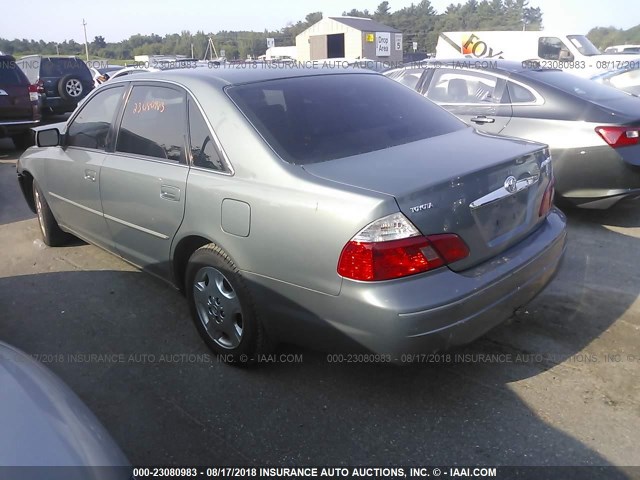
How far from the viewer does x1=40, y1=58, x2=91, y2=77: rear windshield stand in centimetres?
1466

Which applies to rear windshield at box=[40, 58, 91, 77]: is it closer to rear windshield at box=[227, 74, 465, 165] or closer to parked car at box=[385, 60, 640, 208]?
parked car at box=[385, 60, 640, 208]

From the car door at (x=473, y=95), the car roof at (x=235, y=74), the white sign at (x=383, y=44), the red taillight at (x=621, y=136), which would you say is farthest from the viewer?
the white sign at (x=383, y=44)

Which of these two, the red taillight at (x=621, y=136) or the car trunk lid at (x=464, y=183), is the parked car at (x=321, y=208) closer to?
the car trunk lid at (x=464, y=183)

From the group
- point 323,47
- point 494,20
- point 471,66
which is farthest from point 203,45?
point 471,66

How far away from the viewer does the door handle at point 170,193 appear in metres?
3.06

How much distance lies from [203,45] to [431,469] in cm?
7430

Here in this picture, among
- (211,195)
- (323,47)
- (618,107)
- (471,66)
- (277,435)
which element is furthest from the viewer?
(323,47)

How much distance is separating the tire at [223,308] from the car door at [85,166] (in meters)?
A: 1.18

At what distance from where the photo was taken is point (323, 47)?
45.5 meters

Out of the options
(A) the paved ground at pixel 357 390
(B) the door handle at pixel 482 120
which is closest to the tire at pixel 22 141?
(A) the paved ground at pixel 357 390

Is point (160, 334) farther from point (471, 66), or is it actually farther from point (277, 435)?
point (471, 66)

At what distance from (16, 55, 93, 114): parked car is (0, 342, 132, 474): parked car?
42.3 feet

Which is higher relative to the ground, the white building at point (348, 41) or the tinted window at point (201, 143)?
the white building at point (348, 41)

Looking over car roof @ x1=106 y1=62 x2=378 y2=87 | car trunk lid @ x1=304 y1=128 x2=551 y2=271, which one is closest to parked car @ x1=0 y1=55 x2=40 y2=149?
car roof @ x1=106 y1=62 x2=378 y2=87
